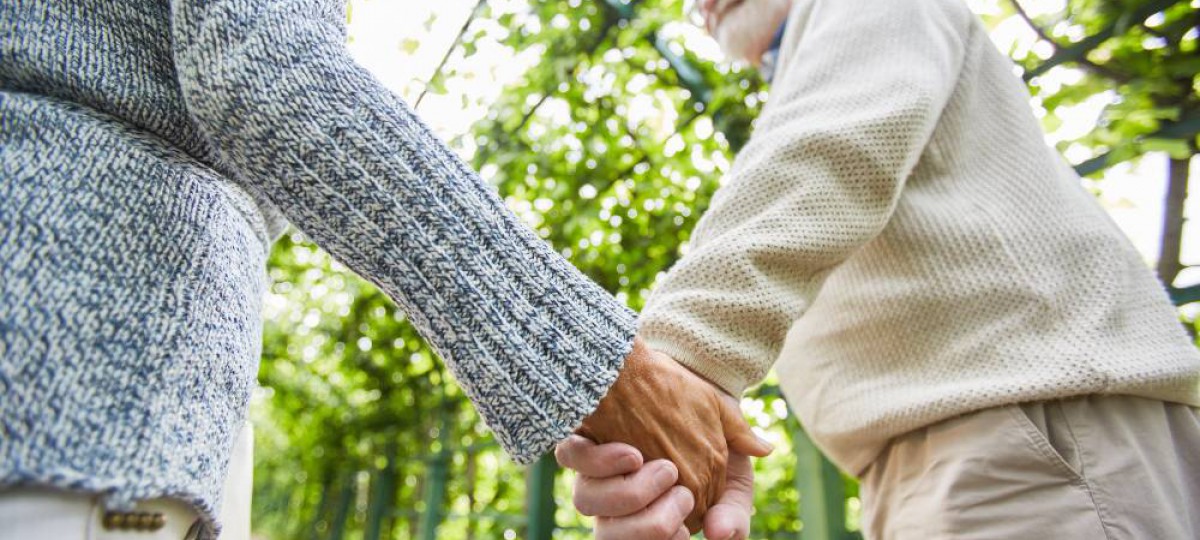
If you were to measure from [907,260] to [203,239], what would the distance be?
97cm

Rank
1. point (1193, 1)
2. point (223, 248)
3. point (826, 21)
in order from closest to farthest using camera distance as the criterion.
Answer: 1. point (223, 248)
2. point (826, 21)
3. point (1193, 1)

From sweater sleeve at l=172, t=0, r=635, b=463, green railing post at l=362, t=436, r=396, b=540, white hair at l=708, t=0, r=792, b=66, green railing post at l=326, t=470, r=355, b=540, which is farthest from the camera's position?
green railing post at l=326, t=470, r=355, b=540

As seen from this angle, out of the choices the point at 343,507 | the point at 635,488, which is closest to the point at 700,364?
the point at 635,488

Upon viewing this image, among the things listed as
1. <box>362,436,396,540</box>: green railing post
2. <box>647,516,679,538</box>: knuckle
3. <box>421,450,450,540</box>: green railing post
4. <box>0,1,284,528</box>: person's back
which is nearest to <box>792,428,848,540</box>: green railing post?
<box>647,516,679,538</box>: knuckle

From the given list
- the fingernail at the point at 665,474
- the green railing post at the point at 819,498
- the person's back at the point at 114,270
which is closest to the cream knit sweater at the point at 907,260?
the fingernail at the point at 665,474

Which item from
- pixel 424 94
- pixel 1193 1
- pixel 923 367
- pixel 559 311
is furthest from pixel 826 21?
pixel 424 94

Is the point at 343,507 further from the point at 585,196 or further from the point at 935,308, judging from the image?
the point at 935,308

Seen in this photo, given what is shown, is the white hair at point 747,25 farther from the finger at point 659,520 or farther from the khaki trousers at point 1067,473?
the finger at point 659,520

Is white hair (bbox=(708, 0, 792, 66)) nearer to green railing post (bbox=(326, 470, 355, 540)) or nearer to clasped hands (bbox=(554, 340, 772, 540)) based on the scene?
clasped hands (bbox=(554, 340, 772, 540))

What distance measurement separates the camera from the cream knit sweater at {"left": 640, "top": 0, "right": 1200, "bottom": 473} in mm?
1021

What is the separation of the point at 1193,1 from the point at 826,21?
94 cm

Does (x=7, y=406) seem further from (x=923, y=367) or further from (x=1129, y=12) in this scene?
(x=1129, y=12)

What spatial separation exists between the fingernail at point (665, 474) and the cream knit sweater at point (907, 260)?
0.14 m

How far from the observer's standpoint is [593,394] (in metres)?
0.81
